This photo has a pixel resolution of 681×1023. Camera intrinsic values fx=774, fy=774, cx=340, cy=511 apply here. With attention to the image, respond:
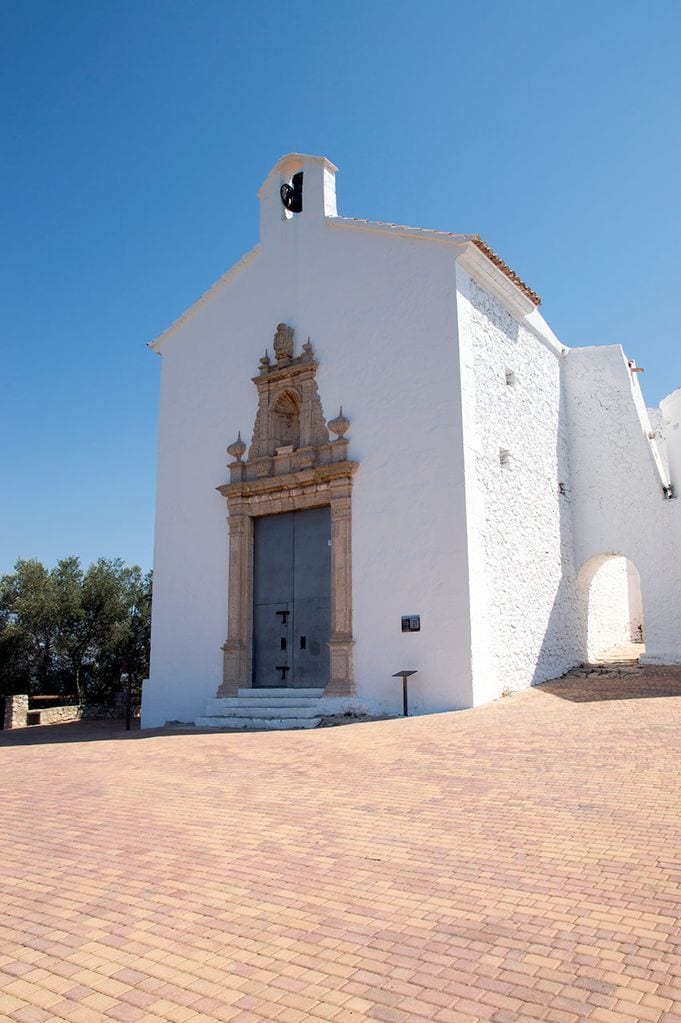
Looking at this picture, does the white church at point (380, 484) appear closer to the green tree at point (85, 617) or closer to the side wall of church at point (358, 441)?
the side wall of church at point (358, 441)

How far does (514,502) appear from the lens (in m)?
14.1

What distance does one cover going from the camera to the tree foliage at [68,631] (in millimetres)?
24094

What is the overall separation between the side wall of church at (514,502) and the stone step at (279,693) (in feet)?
9.58

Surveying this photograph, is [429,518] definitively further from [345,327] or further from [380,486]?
[345,327]

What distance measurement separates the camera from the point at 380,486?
43.4 feet

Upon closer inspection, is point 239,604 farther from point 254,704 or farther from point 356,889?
point 356,889

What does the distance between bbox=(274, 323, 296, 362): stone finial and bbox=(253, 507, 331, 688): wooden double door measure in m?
3.12

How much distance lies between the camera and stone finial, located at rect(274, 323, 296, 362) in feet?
49.5

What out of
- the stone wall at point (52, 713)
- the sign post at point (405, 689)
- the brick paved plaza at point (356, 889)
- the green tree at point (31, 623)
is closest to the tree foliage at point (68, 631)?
the green tree at point (31, 623)

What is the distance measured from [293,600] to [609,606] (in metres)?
8.97

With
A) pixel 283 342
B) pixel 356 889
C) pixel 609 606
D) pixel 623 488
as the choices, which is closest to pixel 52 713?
pixel 283 342

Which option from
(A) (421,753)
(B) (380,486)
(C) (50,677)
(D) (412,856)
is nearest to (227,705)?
(B) (380,486)

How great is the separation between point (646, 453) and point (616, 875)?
13.3 meters

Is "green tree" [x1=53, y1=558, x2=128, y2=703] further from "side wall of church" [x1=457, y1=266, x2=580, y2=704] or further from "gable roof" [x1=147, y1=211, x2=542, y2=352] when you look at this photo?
"side wall of church" [x1=457, y1=266, x2=580, y2=704]
